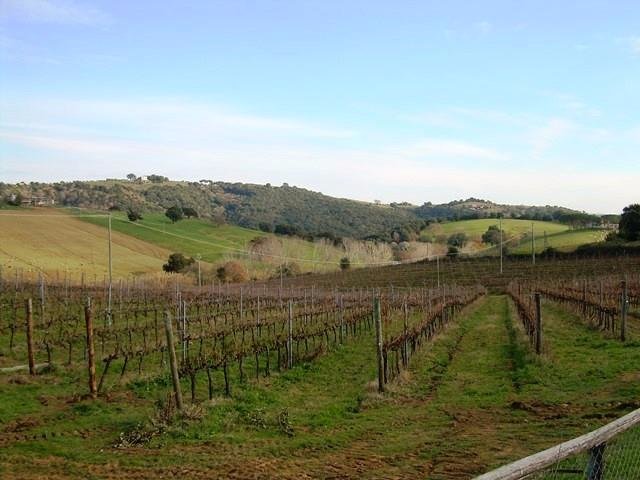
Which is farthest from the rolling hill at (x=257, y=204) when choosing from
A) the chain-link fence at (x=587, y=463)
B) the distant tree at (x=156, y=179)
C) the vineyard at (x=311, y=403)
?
the chain-link fence at (x=587, y=463)

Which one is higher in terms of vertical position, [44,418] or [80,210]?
[80,210]

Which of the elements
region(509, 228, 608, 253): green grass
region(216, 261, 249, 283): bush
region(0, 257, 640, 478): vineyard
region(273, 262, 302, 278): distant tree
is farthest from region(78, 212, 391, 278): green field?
region(0, 257, 640, 478): vineyard

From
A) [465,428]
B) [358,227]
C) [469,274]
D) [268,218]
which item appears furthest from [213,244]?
[465,428]

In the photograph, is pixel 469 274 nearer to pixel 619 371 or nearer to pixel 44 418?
pixel 619 371

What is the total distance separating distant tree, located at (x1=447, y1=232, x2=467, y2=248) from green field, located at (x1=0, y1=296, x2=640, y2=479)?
9238 centimetres

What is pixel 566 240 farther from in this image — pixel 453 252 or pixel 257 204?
pixel 257 204

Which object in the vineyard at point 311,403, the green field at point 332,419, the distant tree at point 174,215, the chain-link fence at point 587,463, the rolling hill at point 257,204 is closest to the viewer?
the chain-link fence at point 587,463

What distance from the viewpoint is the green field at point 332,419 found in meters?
8.86

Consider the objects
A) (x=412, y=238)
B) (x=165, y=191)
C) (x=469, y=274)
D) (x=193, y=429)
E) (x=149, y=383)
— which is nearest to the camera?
(x=193, y=429)

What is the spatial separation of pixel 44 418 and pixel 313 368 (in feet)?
25.4

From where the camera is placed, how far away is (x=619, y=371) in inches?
608

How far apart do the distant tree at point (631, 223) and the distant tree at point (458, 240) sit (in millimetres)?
30677

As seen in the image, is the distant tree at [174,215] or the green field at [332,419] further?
the distant tree at [174,215]

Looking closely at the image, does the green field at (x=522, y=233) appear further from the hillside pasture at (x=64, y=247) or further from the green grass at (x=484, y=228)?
the hillside pasture at (x=64, y=247)
